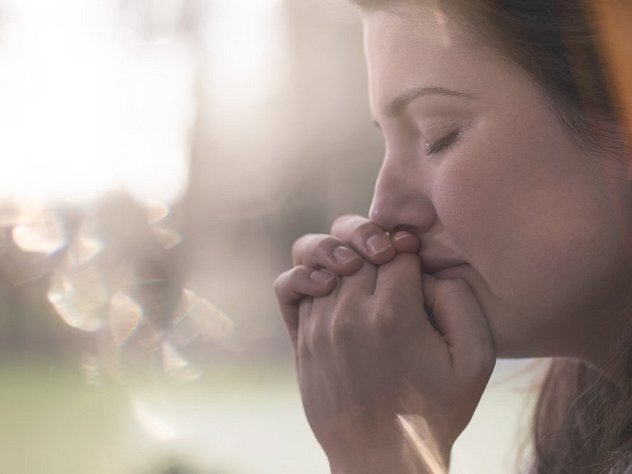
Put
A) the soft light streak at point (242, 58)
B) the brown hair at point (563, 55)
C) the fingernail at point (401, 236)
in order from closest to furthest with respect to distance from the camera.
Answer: the brown hair at point (563, 55) → the fingernail at point (401, 236) → the soft light streak at point (242, 58)

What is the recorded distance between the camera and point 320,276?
983 mm

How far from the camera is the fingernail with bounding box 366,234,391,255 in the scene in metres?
0.94

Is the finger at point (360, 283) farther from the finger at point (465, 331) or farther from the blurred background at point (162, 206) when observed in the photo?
the blurred background at point (162, 206)

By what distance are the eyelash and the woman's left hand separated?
0.14 m

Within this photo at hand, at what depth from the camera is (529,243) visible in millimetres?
832

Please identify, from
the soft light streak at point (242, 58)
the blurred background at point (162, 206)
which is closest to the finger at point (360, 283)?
the blurred background at point (162, 206)

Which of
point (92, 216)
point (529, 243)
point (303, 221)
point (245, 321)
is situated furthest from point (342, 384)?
point (245, 321)

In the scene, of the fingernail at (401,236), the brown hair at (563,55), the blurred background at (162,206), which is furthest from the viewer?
the blurred background at (162,206)

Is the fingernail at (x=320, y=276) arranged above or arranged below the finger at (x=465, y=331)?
above

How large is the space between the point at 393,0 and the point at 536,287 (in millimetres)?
399

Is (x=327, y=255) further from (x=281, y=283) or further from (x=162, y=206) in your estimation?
(x=162, y=206)

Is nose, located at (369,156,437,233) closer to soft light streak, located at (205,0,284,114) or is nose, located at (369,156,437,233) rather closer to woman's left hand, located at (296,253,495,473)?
woman's left hand, located at (296,253,495,473)

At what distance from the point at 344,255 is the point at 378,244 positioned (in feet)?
0.19

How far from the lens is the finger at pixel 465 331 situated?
878mm
